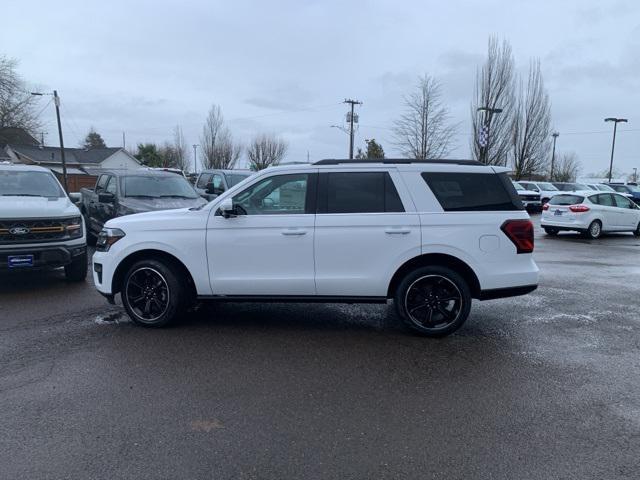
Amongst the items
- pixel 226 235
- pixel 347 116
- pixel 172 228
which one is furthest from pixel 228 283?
pixel 347 116

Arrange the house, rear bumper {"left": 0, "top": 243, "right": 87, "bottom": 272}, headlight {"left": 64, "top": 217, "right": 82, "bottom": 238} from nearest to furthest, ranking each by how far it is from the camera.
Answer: rear bumper {"left": 0, "top": 243, "right": 87, "bottom": 272} < headlight {"left": 64, "top": 217, "right": 82, "bottom": 238} < the house

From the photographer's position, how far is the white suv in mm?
5551

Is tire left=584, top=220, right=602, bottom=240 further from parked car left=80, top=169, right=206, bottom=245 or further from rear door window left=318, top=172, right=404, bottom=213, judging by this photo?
rear door window left=318, top=172, right=404, bottom=213

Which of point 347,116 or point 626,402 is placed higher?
point 347,116

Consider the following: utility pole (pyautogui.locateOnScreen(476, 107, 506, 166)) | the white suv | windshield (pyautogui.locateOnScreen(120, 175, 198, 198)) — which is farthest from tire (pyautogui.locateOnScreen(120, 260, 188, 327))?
utility pole (pyautogui.locateOnScreen(476, 107, 506, 166))

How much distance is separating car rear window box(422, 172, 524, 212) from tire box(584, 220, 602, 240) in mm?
13305

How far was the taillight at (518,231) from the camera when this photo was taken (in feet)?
18.2

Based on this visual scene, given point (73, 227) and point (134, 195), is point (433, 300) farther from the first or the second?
point (134, 195)

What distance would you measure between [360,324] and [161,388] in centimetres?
267

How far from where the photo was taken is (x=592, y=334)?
599cm

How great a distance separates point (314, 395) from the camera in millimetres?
4184

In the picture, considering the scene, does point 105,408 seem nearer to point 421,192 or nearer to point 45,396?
point 45,396

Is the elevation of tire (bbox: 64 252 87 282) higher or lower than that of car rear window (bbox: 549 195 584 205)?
lower

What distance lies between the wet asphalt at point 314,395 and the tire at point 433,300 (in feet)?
0.60
